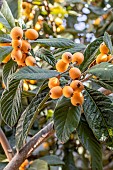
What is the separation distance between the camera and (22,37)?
72 centimetres

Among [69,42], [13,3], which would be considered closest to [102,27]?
[13,3]

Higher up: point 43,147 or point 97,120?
point 97,120

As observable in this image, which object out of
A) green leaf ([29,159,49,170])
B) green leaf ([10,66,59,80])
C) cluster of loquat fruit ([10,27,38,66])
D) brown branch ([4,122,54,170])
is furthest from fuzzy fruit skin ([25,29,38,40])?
green leaf ([29,159,49,170])

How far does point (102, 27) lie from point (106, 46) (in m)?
0.89

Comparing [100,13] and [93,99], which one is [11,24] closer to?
[93,99]

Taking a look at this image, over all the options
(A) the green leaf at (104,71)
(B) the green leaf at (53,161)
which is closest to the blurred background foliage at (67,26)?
(B) the green leaf at (53,161)

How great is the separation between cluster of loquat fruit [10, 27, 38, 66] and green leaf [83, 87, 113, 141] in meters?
0.13

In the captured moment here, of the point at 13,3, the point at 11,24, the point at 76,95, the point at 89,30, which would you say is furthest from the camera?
the point at 89,30

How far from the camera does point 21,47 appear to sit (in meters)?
0.69

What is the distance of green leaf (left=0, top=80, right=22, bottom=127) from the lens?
779mm

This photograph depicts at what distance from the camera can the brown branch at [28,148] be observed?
811 millimetres

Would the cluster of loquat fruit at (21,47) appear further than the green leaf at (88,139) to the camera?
No

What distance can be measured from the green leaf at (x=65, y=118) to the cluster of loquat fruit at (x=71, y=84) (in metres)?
0.04

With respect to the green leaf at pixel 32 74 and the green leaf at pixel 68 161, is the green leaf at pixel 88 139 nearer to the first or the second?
the green leaf at pixel 32 74
